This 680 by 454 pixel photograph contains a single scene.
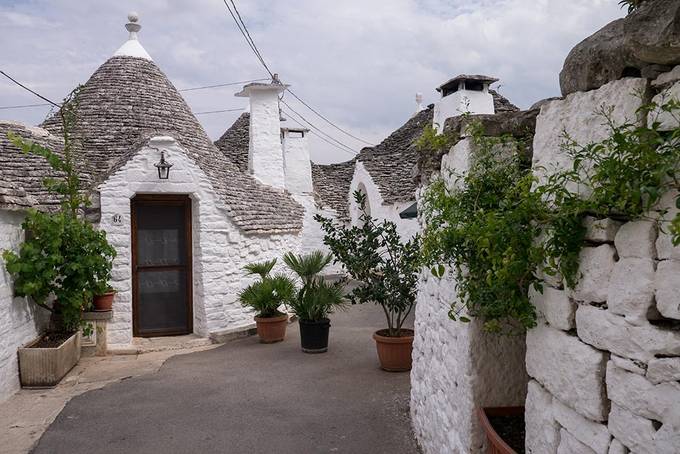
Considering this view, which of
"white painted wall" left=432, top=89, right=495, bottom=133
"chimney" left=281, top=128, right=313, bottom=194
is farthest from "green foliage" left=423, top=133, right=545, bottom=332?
"chimney" left=281, top=128, right=313, bottom=194

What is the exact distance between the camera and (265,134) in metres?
12.4

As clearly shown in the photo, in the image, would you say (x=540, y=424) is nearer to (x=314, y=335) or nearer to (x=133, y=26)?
(x=314, y=335)

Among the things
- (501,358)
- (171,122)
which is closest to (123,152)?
(171,122)

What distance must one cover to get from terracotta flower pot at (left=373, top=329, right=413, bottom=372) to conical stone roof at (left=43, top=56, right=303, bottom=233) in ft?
12.0

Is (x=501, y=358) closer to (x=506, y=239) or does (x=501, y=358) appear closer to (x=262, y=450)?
(x=506, y=239)

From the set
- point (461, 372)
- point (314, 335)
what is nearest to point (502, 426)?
point (461, 372)

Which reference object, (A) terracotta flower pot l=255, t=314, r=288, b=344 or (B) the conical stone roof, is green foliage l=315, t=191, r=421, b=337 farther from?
(B) the conical stone roof

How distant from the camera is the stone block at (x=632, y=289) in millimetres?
1759

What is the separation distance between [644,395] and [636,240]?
19.8 inches

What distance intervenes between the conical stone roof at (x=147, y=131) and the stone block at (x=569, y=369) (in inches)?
281

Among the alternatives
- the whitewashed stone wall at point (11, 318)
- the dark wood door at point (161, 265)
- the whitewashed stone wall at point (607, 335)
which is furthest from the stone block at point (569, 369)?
the dark wood door at point (161, 265)

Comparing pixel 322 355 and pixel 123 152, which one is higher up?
pixel 123 152

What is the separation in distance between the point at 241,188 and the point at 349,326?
3305 millimetres

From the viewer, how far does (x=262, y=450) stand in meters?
4.56
